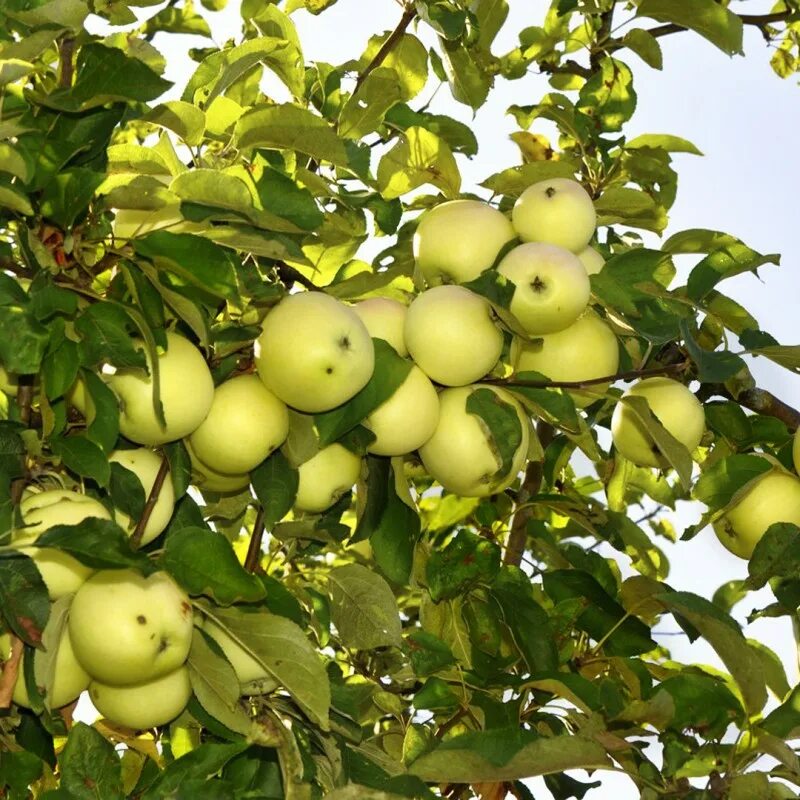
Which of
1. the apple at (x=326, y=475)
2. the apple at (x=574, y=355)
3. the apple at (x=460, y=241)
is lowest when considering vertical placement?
the apple at (x=326, y=475)

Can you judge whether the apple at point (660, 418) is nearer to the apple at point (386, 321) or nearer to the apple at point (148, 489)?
the apple at point (386, 321)

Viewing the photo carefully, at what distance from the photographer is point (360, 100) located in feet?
6.61

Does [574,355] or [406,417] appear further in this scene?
[574,355]

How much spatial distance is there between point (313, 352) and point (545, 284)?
0.36 metres

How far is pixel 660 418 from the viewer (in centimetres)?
179

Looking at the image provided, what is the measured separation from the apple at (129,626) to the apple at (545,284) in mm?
618

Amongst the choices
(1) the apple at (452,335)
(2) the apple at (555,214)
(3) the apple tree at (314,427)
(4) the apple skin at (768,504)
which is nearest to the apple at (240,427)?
(3) the apple tree at (314,427)

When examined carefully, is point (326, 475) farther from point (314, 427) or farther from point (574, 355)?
point (574, 355)

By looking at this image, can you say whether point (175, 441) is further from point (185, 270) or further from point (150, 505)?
point (185, 270)

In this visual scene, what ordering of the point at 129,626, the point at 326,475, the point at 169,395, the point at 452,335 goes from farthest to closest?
the point at 326,475
the point at 452,335
the point at 169,395
the point at 129,626

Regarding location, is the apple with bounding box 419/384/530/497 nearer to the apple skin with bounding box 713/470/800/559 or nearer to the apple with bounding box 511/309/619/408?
the apple with bounding box 511/309/619/408

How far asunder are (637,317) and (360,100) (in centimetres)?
64

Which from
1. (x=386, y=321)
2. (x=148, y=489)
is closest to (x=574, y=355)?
(x=386, y=321)

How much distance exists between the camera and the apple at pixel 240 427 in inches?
62.3
